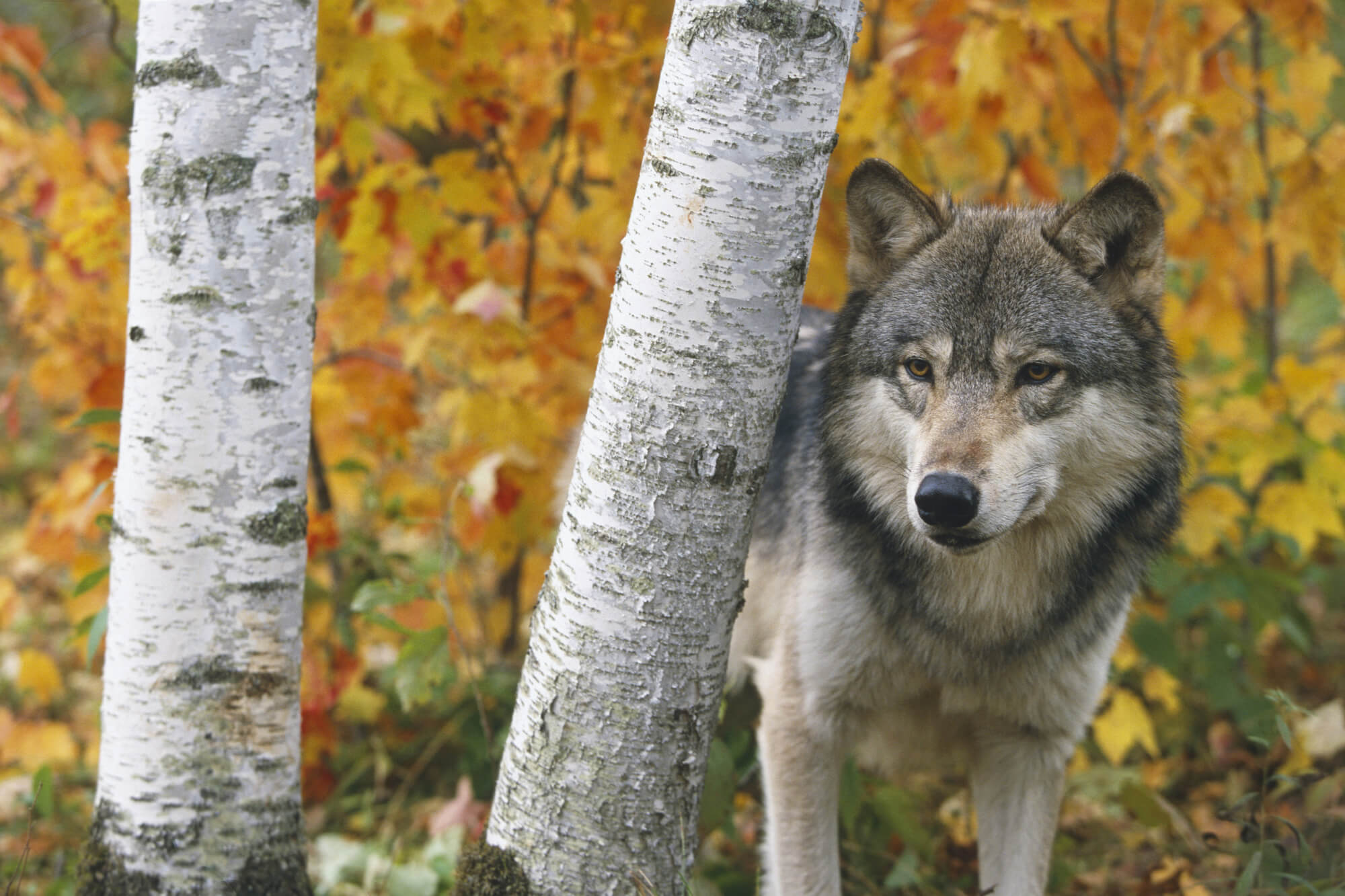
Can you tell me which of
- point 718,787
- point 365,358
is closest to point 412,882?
point 718,787

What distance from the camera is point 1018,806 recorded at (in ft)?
9.13

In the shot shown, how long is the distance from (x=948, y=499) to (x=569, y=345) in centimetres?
229

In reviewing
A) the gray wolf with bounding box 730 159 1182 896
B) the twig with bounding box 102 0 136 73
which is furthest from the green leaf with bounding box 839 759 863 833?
the twig with bounding box 102 0 136 73

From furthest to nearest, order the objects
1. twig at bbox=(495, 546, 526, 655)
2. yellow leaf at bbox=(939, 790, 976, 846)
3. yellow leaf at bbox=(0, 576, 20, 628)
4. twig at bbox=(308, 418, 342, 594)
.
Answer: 1. twig at bbox=(495, 546, 526, 655)
2. twig at bbox=(308, 418, 342, 594)
3. yellow leaf at bbox=(0, 576, 20, 628)
4. yellow leaf at bbox=(939, 790, 976, 846)

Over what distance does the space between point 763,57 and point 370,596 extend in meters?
1.91

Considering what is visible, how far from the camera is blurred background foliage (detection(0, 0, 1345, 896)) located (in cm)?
337

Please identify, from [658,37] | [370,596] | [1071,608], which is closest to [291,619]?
[370,596]

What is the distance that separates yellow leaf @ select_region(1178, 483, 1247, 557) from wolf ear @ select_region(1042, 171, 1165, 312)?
160 centimetres

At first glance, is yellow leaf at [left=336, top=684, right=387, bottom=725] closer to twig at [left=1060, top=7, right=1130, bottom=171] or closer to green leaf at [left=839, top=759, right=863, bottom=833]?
green leaf at [left=839, top=759, right=863, bottom=833]

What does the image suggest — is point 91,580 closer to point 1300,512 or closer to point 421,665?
point 421,665

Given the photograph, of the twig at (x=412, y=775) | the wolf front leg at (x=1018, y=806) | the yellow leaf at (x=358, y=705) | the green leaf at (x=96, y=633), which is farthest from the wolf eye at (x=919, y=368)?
the yellow leaf at (x=358, y=705)

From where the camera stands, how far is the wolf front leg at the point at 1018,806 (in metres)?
2.70

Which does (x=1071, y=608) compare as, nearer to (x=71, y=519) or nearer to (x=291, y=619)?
(x=291, y=619)

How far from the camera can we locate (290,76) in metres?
2.24
